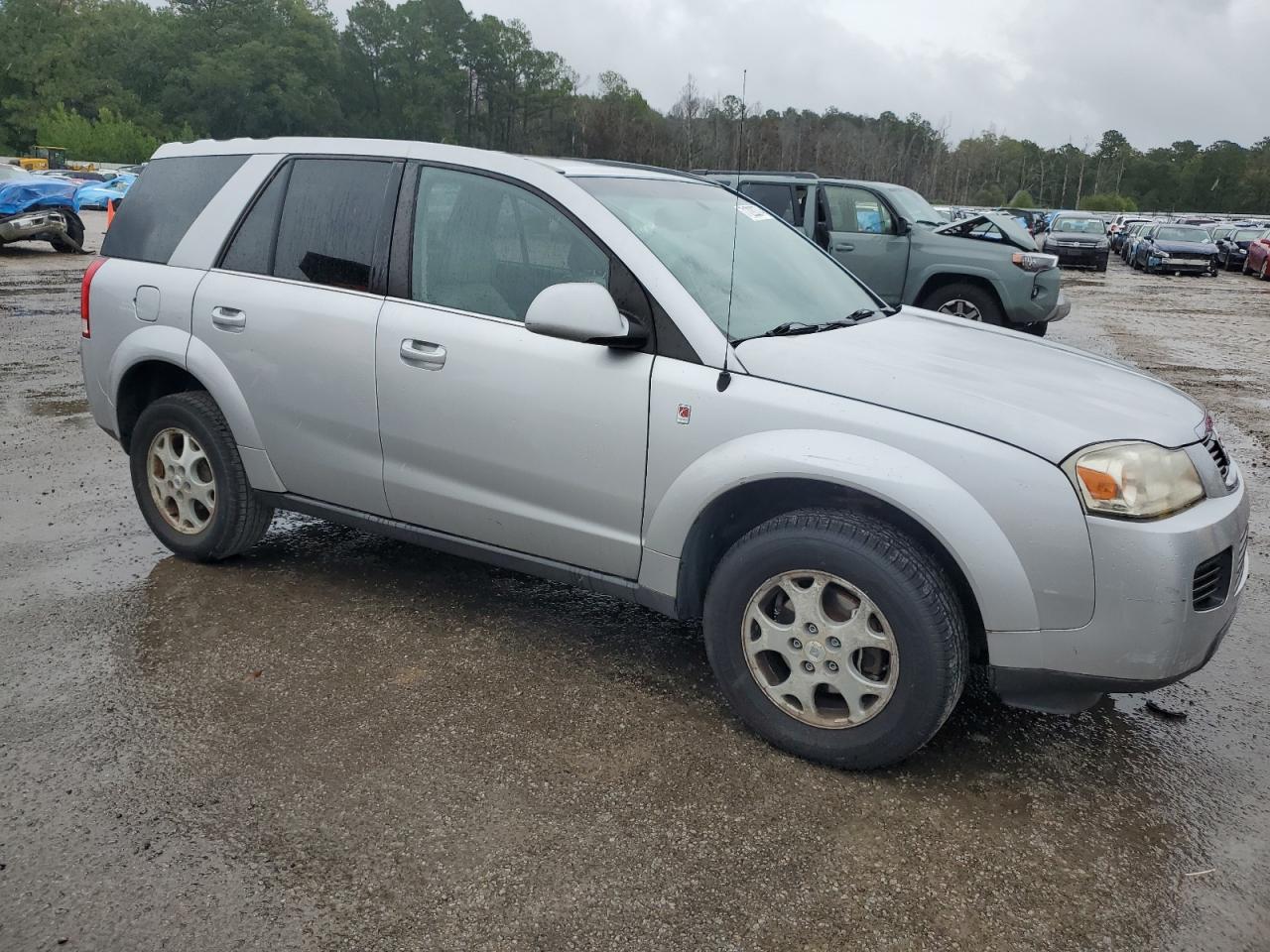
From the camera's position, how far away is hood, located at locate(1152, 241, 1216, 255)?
29688mm

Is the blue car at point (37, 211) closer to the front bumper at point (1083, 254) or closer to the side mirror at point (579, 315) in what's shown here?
the side mirror at point (579, 315)

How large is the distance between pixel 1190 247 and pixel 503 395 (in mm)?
31652

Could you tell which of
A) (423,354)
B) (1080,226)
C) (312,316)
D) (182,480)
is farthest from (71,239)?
(1080,226)

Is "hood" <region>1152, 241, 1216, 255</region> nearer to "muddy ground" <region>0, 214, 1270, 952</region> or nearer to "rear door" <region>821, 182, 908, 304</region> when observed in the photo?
A: "rear door" <region>821, 182, 908, 304</region>

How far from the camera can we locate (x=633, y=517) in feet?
10.9

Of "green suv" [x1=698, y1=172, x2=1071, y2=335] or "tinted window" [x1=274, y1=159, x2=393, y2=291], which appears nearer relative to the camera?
"tinted window" [x1=274, y1=159, x2=393, y2=291]

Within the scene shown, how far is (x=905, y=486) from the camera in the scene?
283 cm

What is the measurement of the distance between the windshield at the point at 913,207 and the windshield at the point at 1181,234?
21.9 m

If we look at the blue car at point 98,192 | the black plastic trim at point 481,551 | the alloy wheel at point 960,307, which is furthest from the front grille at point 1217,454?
the blue car at point 98,192

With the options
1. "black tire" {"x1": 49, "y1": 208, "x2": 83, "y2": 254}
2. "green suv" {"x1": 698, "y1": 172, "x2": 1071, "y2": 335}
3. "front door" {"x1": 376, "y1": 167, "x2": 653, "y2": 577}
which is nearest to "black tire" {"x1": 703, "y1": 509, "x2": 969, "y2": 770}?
"front door" {"x1": 376, "y1": 167, "x2": 653, "y2": 577}

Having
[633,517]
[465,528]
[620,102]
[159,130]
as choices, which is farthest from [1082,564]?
[159,130]

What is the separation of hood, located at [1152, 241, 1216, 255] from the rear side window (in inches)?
1222

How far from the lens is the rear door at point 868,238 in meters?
11.4

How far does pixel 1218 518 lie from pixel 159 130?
311 ft
